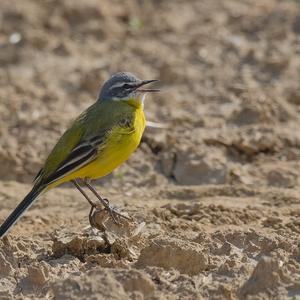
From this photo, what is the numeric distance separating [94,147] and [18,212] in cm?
109

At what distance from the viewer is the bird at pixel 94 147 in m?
9.12

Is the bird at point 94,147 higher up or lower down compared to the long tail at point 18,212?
higher up

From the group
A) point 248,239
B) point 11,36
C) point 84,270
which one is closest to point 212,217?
point 248,239

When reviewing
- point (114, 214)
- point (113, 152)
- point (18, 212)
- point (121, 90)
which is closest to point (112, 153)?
point (113, 152)

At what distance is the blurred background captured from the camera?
1171 cm

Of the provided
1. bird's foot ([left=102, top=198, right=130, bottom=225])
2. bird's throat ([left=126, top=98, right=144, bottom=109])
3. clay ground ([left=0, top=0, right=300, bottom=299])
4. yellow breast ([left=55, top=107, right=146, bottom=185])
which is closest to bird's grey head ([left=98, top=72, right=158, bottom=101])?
bird's throat ([left=126, top=98, right=144, bottom=109])

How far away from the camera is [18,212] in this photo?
8734mm

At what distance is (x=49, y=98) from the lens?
44.0ft

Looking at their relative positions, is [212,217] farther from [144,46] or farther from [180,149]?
[144,46]

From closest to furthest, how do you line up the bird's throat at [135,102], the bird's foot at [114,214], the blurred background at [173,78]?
the bird's foot at [114,214], the bird's throat at [135,102], the blurred background at [173,78]

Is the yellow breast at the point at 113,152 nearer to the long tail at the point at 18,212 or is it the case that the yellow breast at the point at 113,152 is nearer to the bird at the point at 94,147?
the bird at the point at 94,147

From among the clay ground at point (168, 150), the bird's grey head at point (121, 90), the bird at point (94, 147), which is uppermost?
the bird's grey head at point (121, 90)

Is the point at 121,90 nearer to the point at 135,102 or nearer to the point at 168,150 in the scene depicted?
the point at 135,102

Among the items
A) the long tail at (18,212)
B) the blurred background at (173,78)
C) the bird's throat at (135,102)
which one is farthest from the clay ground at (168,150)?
the bird's throat at (135,102)
